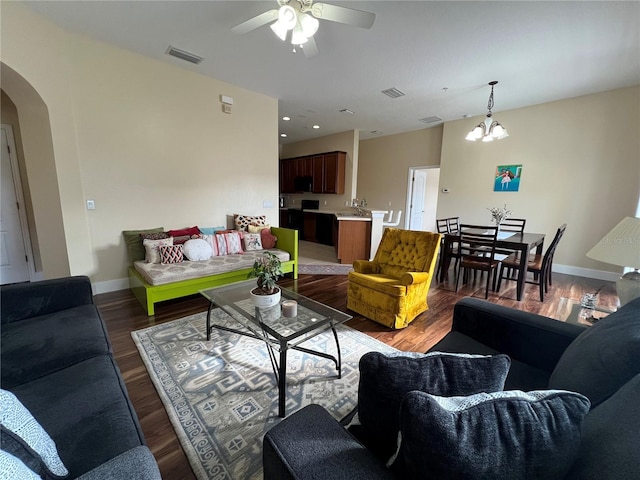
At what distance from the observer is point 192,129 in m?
3.93

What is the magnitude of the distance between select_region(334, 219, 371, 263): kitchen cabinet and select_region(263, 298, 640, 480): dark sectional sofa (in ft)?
12.2

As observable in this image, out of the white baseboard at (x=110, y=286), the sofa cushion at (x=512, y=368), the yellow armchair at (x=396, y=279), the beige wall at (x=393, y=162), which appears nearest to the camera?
the sofa cushion at (x=512, y=368)

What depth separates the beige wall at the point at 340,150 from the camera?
6.86 m

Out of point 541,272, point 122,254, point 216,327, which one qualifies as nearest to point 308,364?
point 216,327

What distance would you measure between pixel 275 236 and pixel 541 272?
3.85 m

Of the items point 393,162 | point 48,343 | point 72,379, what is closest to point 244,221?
point 48,343

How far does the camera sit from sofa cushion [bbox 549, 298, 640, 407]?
89 centimetres

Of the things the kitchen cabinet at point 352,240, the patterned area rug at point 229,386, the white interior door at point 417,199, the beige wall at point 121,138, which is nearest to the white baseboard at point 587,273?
the white interior door at point 417,199

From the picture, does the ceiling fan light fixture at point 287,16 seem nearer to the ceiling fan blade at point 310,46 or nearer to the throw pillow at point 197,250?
the ceiling fan blade at point 310,46

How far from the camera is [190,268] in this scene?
3162 mm

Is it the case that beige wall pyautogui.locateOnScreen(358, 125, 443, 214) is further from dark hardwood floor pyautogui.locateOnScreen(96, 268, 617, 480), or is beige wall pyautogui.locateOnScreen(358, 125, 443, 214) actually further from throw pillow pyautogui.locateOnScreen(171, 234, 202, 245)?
throw pillow pyautogui.locateOnScreen(171, 234, 202, 245)

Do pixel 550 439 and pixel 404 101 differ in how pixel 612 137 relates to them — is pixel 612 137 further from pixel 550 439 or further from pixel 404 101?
pixel 550 439

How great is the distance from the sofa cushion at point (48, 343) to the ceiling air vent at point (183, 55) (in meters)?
3.11

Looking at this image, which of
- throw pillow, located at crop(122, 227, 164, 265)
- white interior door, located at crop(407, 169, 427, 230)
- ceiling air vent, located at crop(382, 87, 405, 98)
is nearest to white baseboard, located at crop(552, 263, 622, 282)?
white interior door, located at crop(407, 169, 427, 230)
